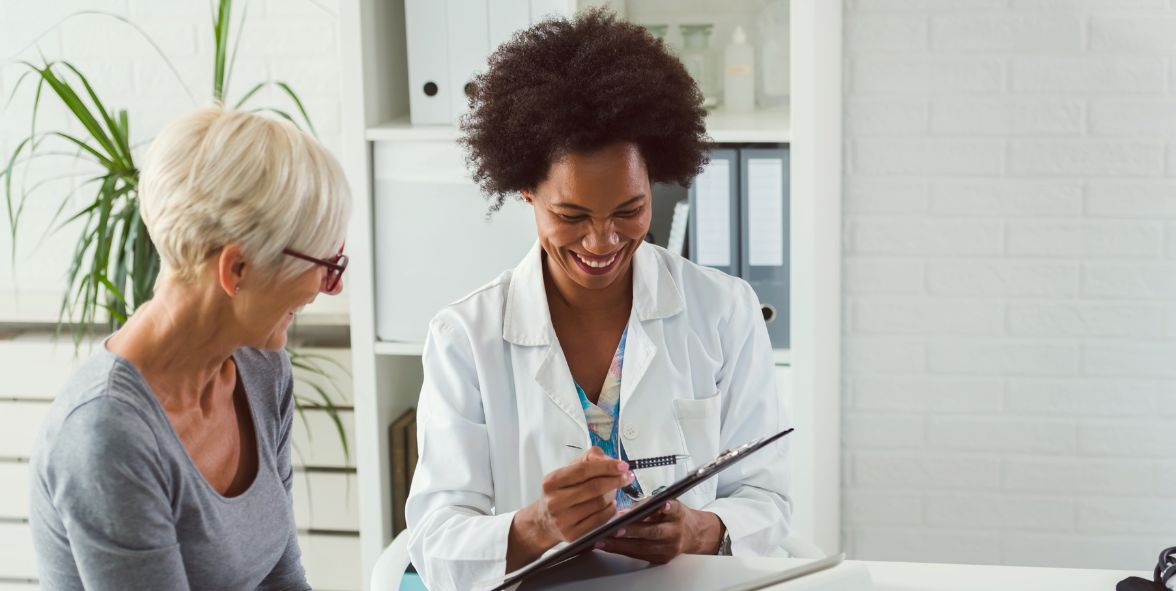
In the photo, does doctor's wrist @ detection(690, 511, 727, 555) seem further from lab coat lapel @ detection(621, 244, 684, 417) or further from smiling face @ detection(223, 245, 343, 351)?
smiling face @ detection(223, 245, 343, 351)

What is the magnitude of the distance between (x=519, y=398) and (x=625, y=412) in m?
0.15

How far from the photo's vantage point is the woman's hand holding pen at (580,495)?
1.29 meters

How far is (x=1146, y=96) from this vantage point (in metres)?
2.42

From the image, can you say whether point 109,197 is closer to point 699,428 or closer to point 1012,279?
point 699,428

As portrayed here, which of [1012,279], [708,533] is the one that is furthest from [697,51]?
[708,533]

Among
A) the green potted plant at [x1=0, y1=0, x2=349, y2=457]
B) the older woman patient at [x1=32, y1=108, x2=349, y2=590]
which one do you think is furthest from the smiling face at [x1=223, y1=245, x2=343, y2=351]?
the green potted plant at [x1=0, y1=0, x2=349, y2=457]

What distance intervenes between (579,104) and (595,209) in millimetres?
136

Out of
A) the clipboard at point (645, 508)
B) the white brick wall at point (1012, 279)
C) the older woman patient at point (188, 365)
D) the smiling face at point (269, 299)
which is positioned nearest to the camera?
the clipboard at point (645, 508)

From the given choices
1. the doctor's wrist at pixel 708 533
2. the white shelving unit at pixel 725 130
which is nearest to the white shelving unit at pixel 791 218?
the white shelving unit at pixel 725 130

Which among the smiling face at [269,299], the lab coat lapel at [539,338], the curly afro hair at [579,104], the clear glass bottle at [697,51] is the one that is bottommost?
the lab coat lapel at [539,338]

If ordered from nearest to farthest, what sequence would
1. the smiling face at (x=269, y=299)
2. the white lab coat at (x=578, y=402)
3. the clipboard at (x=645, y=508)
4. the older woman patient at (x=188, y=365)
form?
the clipboard at (x=645, y=508) → the older woman patient at (x=188, y=365) → the smiling face at (x=269, y=299) → the white lab coat at (x=578, y=402)

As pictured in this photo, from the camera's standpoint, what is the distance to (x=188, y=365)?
1336 millimetres

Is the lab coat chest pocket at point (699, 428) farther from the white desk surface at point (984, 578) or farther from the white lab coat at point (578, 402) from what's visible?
the white desk surface at point (984, 578)

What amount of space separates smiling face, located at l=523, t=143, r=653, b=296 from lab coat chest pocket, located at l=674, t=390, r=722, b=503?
0.72 ft
